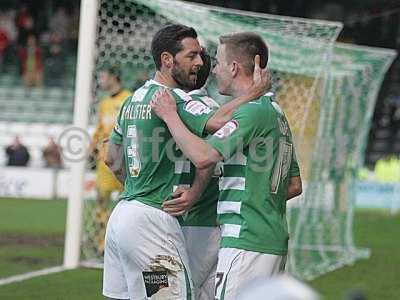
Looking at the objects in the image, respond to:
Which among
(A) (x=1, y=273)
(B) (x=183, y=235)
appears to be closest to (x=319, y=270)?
(A) (x=1, y=273)

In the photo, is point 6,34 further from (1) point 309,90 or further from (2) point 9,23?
(1) point 309,90

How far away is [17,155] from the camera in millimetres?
25734

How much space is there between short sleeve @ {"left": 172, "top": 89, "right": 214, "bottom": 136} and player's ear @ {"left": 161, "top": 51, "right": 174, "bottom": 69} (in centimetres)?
21

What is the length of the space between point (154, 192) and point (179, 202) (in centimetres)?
15

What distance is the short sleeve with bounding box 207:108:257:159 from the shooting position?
16.4 ft

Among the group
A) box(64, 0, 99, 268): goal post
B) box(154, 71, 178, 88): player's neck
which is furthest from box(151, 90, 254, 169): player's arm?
box(64, 0, 99, 268): goal post

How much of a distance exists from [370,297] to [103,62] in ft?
17.0

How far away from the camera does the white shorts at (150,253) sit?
17.9 ft

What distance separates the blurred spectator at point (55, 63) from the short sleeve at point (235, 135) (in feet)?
85.5

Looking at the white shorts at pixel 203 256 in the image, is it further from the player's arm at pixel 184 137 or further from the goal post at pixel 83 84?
the goal post at pixel 83 84

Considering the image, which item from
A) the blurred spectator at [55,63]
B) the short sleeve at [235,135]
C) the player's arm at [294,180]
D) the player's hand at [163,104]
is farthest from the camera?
the blurred spectator at [55,63]

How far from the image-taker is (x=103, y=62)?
13875 millimetres

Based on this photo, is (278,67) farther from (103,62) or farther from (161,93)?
(161,93)

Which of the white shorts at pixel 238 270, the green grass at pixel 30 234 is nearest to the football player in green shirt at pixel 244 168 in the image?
the white shorts at pixel 238 270
